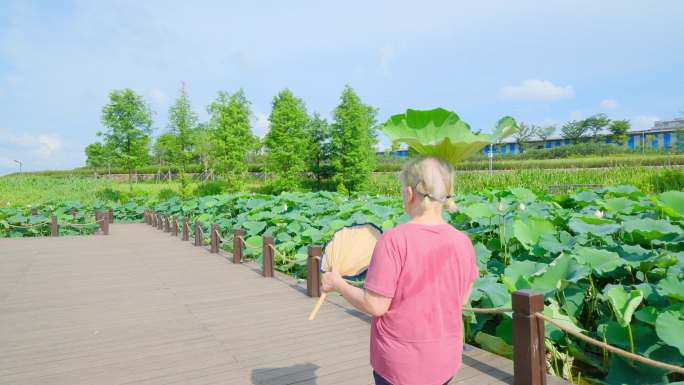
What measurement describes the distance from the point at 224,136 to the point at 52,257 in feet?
61.0

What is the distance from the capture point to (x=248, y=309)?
415cm

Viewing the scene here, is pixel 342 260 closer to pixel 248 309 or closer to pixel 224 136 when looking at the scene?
pixel 248 309

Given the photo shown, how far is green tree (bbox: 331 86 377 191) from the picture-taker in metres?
25.2

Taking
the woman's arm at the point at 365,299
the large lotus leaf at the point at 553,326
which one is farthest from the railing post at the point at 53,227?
the woman's arm at the point at 365,299

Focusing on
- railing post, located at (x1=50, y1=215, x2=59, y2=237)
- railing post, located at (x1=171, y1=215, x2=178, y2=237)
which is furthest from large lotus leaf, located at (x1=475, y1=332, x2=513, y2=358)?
railing post, located at (x1=50, y1=215, x2=59, y2=237)

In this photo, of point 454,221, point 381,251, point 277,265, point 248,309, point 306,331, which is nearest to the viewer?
point 381,251

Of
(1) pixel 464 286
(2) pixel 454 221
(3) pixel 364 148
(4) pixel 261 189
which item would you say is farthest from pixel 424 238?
(4) pixel 261 189

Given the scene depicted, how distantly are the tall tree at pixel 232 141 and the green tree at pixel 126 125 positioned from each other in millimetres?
3915

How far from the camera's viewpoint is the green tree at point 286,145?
25.2 metres

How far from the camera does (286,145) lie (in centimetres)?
2542

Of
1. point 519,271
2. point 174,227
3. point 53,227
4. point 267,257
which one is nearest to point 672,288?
point 519,271

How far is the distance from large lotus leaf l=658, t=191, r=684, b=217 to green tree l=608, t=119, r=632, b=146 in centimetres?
4687

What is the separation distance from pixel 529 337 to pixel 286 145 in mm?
23810

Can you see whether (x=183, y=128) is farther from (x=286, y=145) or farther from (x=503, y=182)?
(x=503, y=182)
